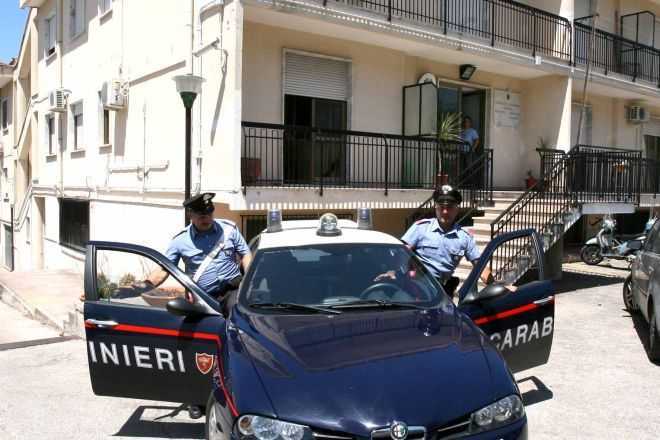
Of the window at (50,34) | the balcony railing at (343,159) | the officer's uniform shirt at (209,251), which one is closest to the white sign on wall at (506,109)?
the balcony railing at (343,159)

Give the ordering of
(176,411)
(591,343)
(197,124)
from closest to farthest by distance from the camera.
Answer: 1. (176,411)
2. (591,343)
3. (197,124)

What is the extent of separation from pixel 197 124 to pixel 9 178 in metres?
19.4

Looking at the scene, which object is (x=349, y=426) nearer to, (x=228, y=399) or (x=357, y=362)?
(x=357, y=362)

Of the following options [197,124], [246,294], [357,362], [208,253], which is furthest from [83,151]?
[357,362]

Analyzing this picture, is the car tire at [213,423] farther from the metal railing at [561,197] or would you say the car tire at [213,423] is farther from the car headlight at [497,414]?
the metal railing at [561,197]

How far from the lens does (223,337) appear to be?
3.55 meters

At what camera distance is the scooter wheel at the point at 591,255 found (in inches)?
529

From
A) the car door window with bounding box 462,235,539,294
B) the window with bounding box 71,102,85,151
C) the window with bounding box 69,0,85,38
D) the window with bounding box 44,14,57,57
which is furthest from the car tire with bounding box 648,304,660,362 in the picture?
the window with bounding box 44,14,57,57

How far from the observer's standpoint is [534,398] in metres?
5.05

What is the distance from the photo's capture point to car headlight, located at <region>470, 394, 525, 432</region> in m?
2.75

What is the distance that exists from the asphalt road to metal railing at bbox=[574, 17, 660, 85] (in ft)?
32.3

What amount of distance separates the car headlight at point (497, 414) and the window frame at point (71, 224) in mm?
14459

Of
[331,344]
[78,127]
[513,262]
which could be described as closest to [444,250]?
[331,344]

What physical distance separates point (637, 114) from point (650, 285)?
1272 cm
